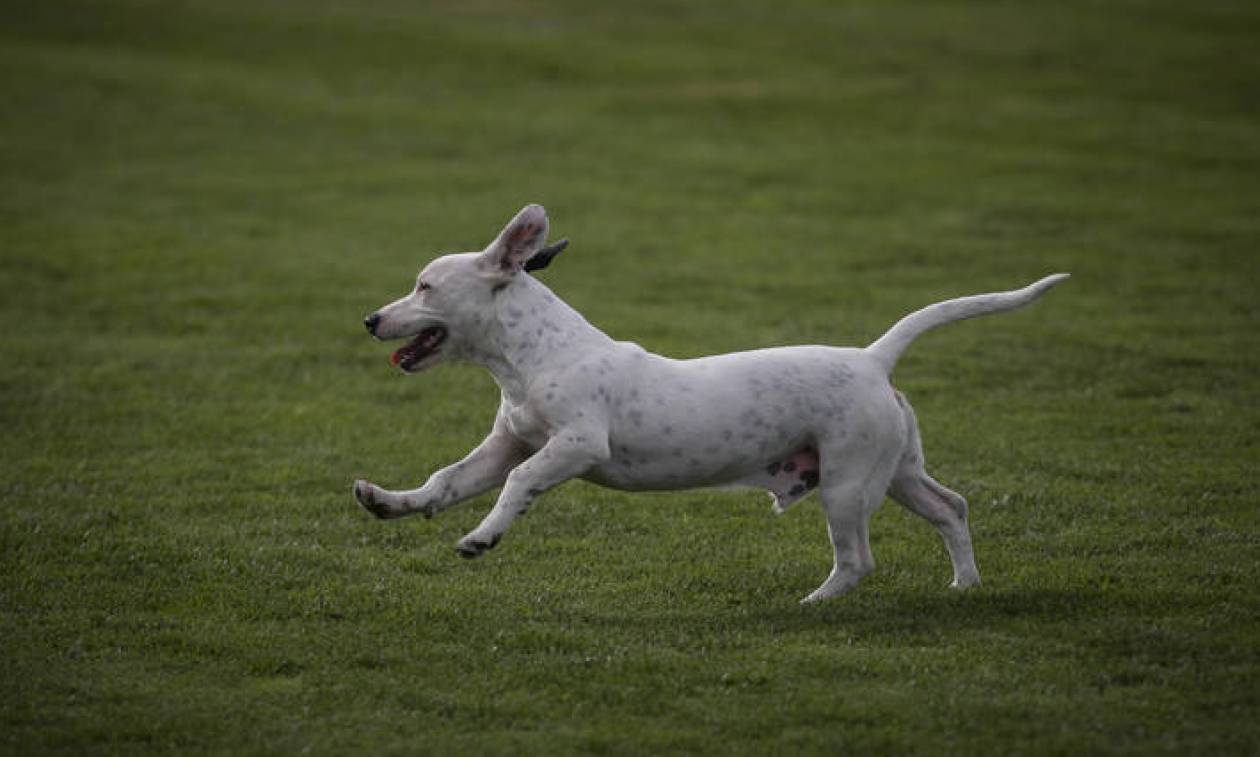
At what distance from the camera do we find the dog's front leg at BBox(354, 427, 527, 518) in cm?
791

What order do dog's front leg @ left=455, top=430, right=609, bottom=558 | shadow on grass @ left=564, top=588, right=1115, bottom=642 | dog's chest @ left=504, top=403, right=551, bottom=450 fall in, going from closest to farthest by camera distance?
dog's front leg @ left=455, top=430, right=609, bottom=558, shadow on grass @ left=564, top=588, right=1115, bottom=642, dog's chest @ left=504, top=403, right=551, bottom=450

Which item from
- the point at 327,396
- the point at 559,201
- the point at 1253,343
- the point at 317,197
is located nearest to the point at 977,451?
the point at 1253,343

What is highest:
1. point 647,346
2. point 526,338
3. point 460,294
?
point 460,294

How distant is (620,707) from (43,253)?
48.1 feet

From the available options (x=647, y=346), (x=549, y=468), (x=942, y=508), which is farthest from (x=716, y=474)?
(x=647, y=346)

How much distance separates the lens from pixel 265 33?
35000mm

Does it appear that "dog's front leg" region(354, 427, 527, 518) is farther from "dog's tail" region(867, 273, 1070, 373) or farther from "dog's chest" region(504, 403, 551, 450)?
"dog's tail" region(867, 273, 1070, 373)

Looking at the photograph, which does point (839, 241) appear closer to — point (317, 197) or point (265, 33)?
point (317, 197)

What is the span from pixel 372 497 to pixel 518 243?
142cm

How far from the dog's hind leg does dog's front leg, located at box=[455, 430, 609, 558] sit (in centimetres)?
166

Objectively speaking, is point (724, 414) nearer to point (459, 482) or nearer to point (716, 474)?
point (716, 474)

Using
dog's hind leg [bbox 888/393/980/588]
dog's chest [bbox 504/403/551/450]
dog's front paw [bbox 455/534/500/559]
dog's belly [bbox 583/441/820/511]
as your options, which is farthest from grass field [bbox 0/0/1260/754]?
dog's chest [bbox 504/403/551/450]

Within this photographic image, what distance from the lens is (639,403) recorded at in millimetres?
7980

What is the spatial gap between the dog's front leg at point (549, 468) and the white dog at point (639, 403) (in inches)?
0.7
